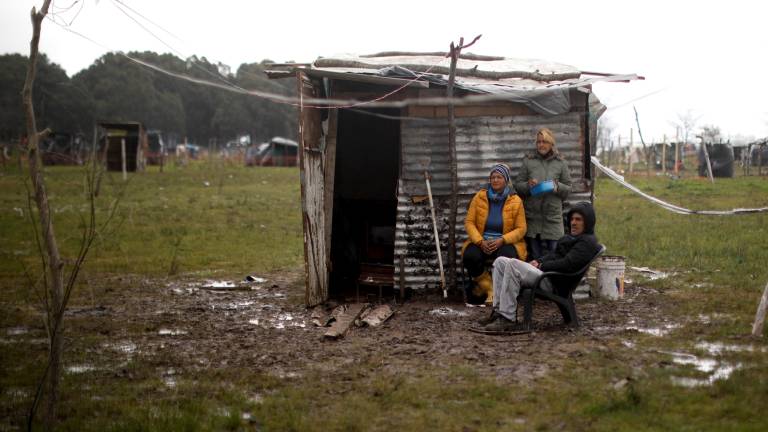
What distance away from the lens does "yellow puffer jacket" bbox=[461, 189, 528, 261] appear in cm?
816

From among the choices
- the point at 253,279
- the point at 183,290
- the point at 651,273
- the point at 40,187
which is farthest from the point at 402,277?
the point at 40,187

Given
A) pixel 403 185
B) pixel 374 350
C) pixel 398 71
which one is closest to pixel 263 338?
pixel 374 350

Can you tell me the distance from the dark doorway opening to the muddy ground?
1847 millimetres

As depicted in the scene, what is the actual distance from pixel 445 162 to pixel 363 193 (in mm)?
2610

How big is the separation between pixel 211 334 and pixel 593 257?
11.7 feet

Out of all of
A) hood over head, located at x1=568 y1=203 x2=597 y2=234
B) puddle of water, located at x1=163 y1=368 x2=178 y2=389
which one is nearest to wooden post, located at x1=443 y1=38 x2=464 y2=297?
hood over head, located at x1=568 y1=203 x2=597 y2=234

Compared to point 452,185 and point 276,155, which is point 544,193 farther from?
point 276,155

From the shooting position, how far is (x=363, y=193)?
37.6ft

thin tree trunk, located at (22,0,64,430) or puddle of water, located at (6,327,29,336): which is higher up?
thin tree trunk, located at (22,0,64,430)

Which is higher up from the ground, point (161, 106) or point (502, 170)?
point (161, 106)

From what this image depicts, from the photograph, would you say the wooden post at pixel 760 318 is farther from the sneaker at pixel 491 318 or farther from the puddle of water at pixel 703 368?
the sneaker at pixel 491 318

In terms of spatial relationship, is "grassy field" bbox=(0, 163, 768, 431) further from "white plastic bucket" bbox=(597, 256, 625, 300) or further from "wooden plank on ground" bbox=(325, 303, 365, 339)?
"white plastic bucket" bbox=(597, 256, 625, 300)

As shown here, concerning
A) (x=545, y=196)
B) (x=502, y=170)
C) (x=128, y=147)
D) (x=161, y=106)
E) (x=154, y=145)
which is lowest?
(x=545, y=196)

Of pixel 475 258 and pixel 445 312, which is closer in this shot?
pixel 445 312
